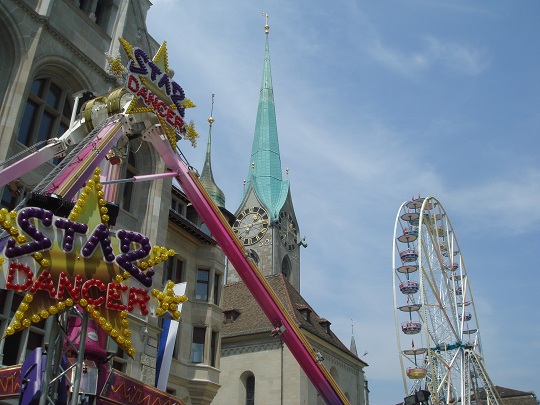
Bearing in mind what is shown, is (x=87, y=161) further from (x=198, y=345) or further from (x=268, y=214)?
(x=268, y=214)

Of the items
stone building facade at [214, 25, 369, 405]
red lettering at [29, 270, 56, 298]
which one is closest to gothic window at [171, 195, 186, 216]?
stone building facade at [214, 25, 369, 405]

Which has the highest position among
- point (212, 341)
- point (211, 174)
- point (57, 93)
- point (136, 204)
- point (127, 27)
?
point (211, 174)

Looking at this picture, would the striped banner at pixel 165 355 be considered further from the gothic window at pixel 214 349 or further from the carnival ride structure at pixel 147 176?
the gothic window at pixel 214 349

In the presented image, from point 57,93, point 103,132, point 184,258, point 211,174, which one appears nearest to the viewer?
point 103,132

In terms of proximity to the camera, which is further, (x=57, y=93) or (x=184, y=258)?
(x=184, y=258)

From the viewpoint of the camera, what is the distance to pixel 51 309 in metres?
10.8

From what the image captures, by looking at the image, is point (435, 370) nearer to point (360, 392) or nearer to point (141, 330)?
point (360, 392)

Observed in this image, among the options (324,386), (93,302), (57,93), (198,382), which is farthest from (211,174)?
(93,302)

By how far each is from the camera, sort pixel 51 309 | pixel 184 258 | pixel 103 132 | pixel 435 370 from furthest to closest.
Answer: pixel 435 370 < pixel 184 258 < pixel 103 132 < pixel 51 309

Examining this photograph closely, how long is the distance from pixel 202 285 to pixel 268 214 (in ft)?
181

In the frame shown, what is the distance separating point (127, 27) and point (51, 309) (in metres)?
16.6

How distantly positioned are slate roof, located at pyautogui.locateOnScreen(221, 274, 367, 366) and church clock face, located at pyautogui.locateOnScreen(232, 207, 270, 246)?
3076cm

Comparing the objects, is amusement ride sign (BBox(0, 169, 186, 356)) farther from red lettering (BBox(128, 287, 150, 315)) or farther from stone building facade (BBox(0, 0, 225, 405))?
stone building facade (BBox(0, 0, 225, 405))

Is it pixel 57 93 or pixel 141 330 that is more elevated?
pixel 57 93
